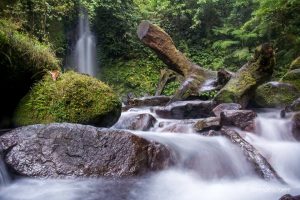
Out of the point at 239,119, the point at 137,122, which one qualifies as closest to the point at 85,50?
the point at 137,122

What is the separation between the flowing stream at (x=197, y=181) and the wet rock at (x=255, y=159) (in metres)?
0.08

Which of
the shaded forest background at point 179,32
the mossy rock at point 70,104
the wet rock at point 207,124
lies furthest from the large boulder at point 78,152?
the shaded forest background at point 179,32

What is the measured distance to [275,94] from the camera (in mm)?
9484

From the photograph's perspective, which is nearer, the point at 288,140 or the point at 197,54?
the point at 288,140

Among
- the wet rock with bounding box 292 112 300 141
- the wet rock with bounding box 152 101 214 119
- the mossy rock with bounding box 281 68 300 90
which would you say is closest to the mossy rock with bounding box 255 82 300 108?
the mossy rock with bounding box 281 68 300 90

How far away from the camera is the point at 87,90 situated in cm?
600

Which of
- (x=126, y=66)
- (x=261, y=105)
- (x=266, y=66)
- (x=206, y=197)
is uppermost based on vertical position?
(x=126, y=66)

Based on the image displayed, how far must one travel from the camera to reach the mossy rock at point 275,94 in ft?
30.5

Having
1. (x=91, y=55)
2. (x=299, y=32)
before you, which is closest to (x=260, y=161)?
(x=299, y=32)

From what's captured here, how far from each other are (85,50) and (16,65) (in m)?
9.55

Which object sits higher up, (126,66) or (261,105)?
(126,66)

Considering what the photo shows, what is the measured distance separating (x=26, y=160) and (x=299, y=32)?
446 inches

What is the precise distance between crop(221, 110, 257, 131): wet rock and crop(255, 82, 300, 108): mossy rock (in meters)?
3.00

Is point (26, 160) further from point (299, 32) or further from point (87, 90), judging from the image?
point (299, 32)
